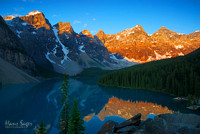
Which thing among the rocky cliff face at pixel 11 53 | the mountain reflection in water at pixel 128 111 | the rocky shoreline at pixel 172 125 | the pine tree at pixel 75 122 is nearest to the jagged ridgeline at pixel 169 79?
the mountain reflection in water at pixel 128 111

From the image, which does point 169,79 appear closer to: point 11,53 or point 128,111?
point 128,111

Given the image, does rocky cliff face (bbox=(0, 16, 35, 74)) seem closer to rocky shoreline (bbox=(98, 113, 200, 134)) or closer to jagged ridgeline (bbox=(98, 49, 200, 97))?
jagged ridgeline (bbox=(98, 49, 200, 97))

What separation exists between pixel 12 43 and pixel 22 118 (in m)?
134

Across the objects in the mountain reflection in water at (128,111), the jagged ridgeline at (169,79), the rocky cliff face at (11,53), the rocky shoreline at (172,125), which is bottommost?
the mountain reflection in water at (128,111)

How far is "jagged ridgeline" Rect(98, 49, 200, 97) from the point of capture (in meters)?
63.3

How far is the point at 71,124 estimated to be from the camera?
18.1 meters

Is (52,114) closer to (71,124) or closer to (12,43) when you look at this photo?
(71,124)

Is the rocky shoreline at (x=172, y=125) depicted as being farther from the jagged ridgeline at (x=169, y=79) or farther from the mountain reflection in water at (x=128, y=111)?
the jagged ridgeline at (x=169, y=79)

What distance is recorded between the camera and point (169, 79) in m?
72.9

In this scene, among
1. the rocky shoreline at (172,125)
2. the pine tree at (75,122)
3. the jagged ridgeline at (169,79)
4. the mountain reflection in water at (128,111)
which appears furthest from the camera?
the jagged ridgeline at (169,79)

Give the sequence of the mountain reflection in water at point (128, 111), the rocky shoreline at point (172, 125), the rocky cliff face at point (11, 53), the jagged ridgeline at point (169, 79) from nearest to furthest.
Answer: the rocky shoreline at point (172, 125) < the mountain reflection in water at point (128, 111) < the jagged ridgeline at point (169, 79) < the rocky cliff face at point (11, 53)

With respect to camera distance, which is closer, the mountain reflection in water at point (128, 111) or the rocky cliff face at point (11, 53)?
the mountain reflection in water at point (128, 111)

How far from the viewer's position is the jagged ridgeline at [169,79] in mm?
63266

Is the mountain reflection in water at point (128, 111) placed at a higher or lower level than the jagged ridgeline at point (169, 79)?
lower
